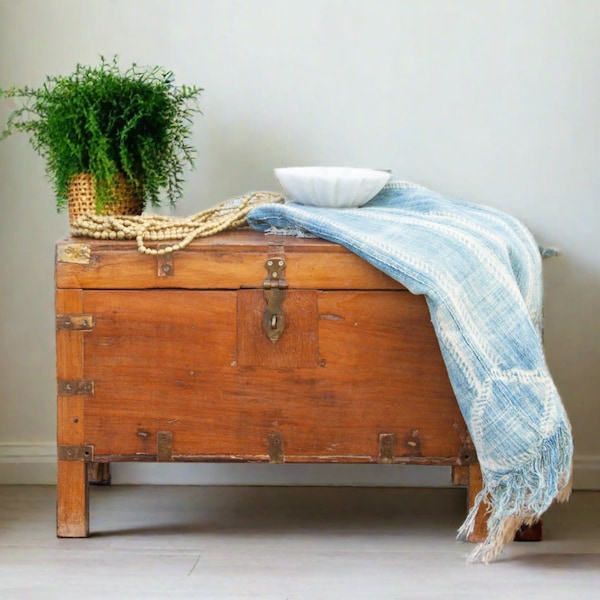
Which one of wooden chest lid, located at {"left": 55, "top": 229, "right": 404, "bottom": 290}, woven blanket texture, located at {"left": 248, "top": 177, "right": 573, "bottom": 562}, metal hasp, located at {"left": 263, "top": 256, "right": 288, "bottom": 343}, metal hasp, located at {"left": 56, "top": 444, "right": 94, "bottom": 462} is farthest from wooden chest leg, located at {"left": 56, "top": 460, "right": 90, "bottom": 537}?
woven blanket texture, located at {"left": 248, "top": 177, "right": 573, "bottom": 562}

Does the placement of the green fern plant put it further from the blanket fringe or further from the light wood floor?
the blanket fringe

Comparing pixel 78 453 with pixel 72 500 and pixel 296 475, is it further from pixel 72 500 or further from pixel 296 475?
pixel 296 475

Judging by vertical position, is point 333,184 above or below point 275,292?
above

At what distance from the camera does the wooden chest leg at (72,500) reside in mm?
1835

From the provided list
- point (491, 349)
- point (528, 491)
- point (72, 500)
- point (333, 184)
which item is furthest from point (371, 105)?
point (72, 500)

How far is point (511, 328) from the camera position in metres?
1.68

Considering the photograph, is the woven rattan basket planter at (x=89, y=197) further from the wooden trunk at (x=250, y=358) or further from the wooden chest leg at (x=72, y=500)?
the wooden chest leg at (x=72, y=500)

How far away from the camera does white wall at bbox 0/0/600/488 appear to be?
86.9 inches

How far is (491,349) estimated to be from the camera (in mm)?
1665

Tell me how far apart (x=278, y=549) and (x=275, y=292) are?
49 cm

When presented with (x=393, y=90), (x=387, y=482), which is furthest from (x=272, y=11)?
(x=387, y=482)

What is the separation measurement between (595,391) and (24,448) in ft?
4.49

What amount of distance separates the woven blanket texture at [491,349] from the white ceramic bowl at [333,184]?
0.38 feet

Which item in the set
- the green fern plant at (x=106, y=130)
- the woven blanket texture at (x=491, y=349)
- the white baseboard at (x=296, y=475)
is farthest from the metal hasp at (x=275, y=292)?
the white baseboard at (x=296, y=475)
